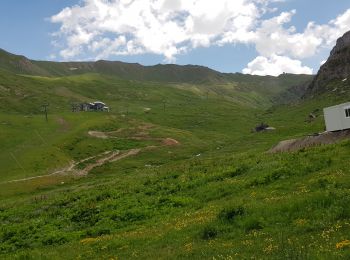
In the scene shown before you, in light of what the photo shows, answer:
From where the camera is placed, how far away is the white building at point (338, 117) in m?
65.9

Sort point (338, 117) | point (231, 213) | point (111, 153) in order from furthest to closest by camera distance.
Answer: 1. point (111, 153)
2. point (338, 117)
3. point (231, 213)

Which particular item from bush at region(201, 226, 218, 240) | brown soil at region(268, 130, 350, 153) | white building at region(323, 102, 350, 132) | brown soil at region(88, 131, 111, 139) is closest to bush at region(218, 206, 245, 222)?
bush at region(201, 226, 218, 240)

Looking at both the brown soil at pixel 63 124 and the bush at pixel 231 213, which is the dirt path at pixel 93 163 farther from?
the bush at pixel 231 213

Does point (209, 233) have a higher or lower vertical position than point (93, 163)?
higher

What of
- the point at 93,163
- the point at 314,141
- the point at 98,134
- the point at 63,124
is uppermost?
the point at 63,124

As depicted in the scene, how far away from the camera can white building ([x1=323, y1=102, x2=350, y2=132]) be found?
6588 centimetres

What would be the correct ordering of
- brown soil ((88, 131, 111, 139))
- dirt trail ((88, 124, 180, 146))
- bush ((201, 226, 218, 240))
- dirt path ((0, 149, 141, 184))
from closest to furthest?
1. bush ((201, 226, 218, 240))
2. dirt path ((0, 149, 141, 184))
3. dirt trail ((88, 124, 180, 146))
4. brown soil ((88, 131, 111, 139))

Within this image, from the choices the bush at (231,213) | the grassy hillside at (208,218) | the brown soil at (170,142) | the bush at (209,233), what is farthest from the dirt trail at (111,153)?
the bush at (209,233)

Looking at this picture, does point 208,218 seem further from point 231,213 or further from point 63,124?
point 63,124

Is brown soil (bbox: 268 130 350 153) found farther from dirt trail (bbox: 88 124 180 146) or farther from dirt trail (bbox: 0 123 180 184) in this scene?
dirt trail (bbox: 88 124 180 146)

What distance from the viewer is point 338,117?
220 ft

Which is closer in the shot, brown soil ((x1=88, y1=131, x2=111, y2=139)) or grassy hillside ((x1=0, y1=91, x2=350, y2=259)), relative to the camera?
grassy hillside ((x1=0, y1=91, x2=350, y2=259))

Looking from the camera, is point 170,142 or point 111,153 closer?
point 111,153

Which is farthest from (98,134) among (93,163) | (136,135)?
(93,163)
